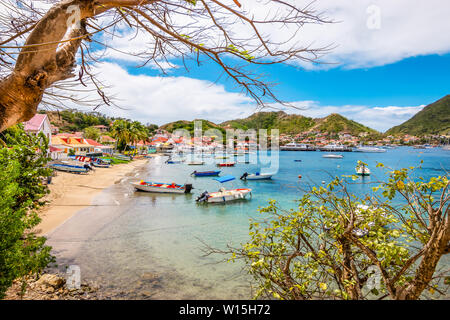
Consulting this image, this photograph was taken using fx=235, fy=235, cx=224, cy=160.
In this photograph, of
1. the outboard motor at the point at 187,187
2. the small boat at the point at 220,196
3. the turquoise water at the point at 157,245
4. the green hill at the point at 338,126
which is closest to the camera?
the turquoise water at the point at 157,245

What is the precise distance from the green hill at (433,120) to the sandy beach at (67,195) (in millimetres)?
135156

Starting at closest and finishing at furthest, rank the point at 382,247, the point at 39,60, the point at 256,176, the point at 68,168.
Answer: the point at 39,60 → the point at 382,247 → the point at 68,168 → the point at 256,176

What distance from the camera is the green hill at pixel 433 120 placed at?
10412 cm

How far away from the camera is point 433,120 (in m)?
111

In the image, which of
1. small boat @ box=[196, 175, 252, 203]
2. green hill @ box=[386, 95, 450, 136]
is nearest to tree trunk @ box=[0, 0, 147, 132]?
small boat @ box=[196, 175, 252, 203]

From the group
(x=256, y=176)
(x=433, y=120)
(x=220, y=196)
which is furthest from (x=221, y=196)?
(x=433, y=120)

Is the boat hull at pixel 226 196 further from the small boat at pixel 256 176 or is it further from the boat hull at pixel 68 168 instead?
the boat hull at pixel 68 168

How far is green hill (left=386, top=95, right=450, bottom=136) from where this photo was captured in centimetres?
10412

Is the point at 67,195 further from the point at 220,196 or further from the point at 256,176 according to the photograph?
the point at 256,176

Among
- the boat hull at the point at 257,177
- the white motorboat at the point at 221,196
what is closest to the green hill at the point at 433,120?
the boat hull at the point at 257,177

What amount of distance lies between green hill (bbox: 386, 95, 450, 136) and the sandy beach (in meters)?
135

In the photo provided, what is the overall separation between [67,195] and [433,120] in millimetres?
145574

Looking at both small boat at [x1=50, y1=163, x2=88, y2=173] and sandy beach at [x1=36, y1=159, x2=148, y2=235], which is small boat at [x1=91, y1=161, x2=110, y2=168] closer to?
sandy beach at [x1=36, y1=159, x2=148, y2=235]
